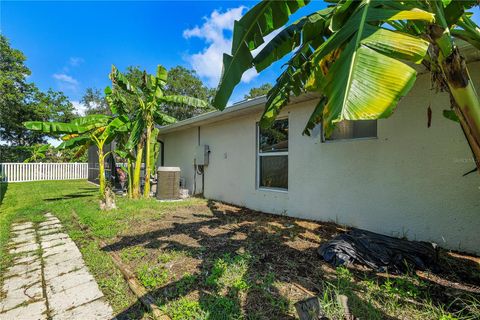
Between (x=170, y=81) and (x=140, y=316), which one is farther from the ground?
(x=170, y=81)

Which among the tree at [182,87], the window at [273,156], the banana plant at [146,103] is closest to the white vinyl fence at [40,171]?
the tree at [182,87]

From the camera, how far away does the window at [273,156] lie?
5.77 metres

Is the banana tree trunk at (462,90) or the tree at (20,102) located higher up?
the tree at (20,102)

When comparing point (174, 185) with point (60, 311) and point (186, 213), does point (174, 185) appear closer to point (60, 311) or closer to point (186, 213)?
point (186, 213)

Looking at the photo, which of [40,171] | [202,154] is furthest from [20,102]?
[202,154]

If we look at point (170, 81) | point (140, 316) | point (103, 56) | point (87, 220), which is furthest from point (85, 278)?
point (170, 81)

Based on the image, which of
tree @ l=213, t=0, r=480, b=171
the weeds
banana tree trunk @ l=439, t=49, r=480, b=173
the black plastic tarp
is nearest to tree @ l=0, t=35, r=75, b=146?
the weeds

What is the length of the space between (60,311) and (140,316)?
2.75ft

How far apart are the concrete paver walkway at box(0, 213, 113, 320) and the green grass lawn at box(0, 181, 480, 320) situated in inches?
5.1

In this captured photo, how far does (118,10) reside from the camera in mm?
6379

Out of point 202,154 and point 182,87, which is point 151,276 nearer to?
point 202,154

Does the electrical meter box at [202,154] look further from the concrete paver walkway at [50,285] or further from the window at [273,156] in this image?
the concrete paver walkway at [50,285]

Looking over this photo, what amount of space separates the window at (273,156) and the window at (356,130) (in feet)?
4.48

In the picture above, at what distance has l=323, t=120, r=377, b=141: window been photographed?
4.19m
